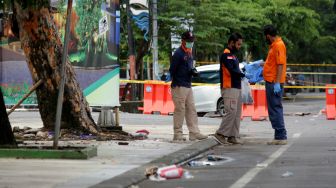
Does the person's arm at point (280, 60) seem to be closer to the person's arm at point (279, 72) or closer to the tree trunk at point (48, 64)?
the person's arm at point (279, 72)

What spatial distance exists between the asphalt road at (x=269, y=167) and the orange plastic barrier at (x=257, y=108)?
7.85 m

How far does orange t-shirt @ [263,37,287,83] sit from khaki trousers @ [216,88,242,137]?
2.16 feet

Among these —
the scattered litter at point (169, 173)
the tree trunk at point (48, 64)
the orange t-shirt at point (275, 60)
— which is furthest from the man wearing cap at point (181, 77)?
the scattered litter at point (169, 173)

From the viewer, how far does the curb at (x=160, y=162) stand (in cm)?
987

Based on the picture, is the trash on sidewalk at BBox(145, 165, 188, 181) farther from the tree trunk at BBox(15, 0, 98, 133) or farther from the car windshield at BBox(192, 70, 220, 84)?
the car windshield at BBox(192, 70, 220, 84)

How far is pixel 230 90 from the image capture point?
1551 cm

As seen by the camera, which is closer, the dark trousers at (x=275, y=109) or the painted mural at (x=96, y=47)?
the dark trousers at (x=275, y=109)

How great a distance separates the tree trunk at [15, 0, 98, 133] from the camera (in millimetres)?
15438

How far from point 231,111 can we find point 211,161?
2.84 m

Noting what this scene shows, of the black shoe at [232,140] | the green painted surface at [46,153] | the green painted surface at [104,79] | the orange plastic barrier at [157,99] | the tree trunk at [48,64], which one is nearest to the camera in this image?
the green painted surface at [46,153]

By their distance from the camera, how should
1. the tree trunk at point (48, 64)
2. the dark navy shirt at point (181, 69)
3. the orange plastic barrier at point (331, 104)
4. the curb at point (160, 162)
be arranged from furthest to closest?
the orange plastic barrier at point (331, 104) → the tree trunk at point (48, 64) → the dark navy shirt at point (181, 69) → the curb at point (160, 162)

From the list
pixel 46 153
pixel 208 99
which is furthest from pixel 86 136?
pixel 208 99

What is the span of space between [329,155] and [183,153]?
2.29m

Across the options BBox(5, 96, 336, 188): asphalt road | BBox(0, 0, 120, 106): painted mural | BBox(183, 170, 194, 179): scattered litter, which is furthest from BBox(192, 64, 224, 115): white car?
BBox(183, 170, 194, 179): scattered litter
